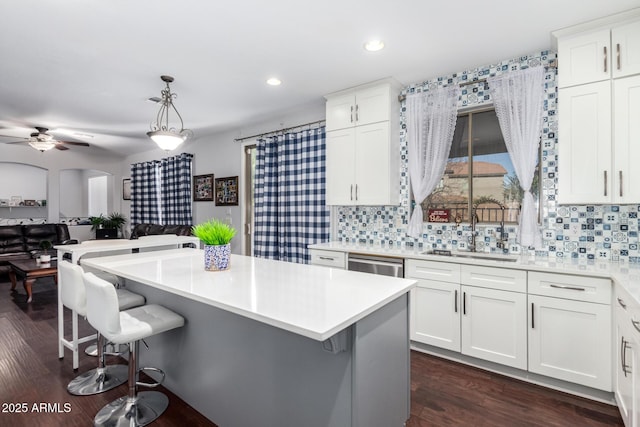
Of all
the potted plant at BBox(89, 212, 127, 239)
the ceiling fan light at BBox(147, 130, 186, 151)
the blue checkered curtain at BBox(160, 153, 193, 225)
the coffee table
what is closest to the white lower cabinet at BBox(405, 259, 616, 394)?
the ceiling fan light at BBox(147, 130, 186, 151)

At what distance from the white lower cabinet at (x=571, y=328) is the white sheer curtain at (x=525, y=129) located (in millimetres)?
539

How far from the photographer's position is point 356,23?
7.90ft

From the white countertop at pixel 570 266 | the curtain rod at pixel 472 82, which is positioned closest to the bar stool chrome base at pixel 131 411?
the white countertop at pixel 570 266

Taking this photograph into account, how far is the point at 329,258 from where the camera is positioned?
3490 mm

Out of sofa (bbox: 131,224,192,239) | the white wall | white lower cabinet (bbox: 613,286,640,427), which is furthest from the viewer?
the white wall

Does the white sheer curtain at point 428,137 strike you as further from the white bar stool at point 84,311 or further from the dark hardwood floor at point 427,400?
the white bar stool at point 84,311

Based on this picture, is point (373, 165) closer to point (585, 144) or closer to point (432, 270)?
point (432, 270)

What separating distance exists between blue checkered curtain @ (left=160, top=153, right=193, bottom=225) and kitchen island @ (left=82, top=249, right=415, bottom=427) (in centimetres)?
406

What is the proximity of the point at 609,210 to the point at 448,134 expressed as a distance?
143 centimetres

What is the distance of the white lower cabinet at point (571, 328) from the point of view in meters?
2.15

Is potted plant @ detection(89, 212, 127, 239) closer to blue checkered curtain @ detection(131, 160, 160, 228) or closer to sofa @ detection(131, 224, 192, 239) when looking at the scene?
blue checkered curtain @ detection(131, 160, 160, 228)

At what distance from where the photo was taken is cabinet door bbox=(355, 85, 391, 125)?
338cm

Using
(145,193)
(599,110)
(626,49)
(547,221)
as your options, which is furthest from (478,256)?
(145,193)

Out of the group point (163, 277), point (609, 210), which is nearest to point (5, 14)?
point (163, 277)
